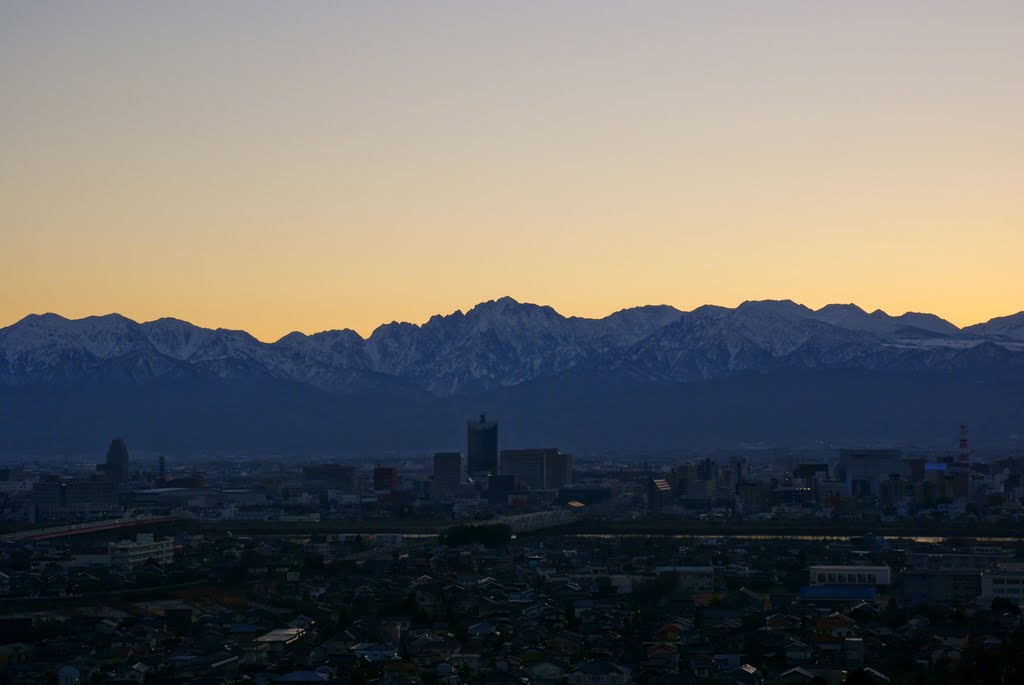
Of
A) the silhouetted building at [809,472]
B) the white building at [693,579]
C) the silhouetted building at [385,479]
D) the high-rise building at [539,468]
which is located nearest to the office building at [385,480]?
the silhouetted building at [385,479]

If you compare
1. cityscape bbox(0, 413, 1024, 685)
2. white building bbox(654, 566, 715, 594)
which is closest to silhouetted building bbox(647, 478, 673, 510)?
cityscape bbox(0, 413, 1024, 685)

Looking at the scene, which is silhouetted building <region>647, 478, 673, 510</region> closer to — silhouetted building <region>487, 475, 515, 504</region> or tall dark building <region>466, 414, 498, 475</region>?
silhouetted building <region>487, 475, 515, 504</region>

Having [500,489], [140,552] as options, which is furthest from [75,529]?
[500,489]

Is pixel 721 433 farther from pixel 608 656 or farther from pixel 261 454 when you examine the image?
pixel 608 656

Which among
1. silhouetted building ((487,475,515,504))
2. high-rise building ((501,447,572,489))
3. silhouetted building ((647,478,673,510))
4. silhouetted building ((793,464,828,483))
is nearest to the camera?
silhouetted building ((647,478,673,510))

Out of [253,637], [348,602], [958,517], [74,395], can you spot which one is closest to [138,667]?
[253,637]
